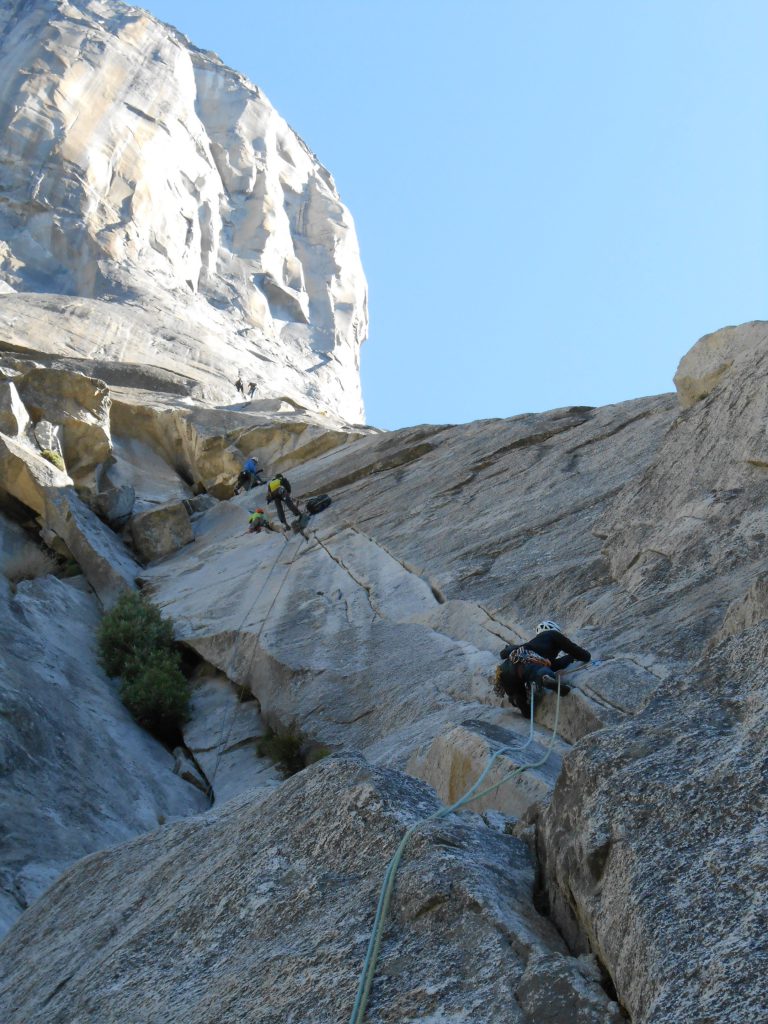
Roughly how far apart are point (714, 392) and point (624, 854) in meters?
12.1

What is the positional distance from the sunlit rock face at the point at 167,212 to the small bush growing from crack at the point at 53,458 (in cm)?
1503

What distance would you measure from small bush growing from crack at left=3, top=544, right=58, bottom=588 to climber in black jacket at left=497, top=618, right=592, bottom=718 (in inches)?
500

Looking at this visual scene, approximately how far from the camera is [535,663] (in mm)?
11289

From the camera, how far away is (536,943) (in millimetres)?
5238

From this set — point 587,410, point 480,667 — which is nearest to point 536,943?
point 480,667

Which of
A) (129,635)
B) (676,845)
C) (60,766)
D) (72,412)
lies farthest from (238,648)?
(676,845)

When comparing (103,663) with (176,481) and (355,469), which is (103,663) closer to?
(355,469)

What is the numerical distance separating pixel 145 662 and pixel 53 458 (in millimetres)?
9204

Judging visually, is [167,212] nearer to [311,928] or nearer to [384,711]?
[384,711]

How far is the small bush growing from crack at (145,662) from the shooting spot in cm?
1728

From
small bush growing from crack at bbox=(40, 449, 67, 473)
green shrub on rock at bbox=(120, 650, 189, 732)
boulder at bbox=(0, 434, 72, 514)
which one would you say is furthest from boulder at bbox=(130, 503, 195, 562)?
green shrub on rock at bbox=(120, 650, 189, 732)

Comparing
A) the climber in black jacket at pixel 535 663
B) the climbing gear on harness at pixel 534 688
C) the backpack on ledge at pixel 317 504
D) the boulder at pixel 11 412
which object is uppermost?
the boulder at pixel 11 412

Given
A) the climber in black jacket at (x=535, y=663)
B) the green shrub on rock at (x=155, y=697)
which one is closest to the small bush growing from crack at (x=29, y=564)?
the green shrub on rock at (x=155, y=697)

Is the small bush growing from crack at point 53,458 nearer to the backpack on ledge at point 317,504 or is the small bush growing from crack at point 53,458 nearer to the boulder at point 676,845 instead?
the backpack on ledge at point 317,504
